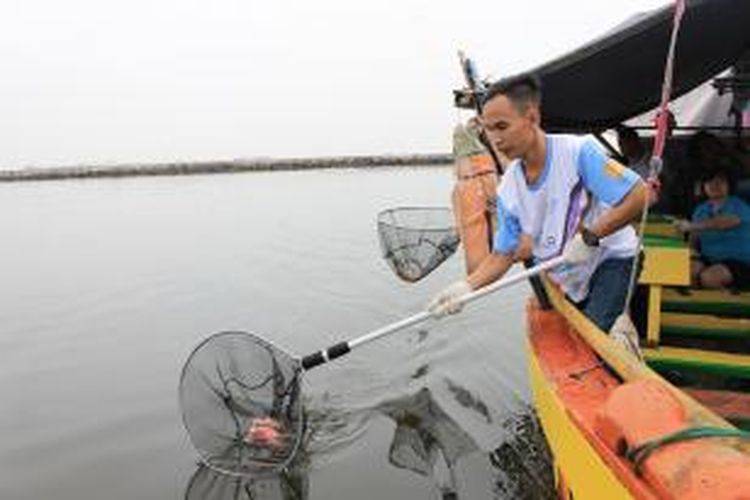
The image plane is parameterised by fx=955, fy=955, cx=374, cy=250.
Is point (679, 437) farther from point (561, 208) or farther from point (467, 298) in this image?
point (467, 298)

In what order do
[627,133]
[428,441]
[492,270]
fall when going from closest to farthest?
1. [492,270]
2. [428,441]
3. [627,133]

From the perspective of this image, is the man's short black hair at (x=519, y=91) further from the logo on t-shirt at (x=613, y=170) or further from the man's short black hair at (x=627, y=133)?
the man's short black hair at (x=627, y=133)

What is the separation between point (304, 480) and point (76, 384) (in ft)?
14.7

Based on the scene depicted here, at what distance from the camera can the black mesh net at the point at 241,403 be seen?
7215 mm

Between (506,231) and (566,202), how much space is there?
1.71ft

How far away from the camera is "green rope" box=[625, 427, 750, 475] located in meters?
3.52

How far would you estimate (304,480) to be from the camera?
317 inches

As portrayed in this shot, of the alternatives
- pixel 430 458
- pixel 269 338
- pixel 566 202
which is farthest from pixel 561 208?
pixel 269 338

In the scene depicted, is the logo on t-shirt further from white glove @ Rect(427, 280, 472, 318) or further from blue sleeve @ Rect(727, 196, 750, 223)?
Answer: blue sleeve @ Rect(727, 196, 750, 223)

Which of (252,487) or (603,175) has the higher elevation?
(603,175)

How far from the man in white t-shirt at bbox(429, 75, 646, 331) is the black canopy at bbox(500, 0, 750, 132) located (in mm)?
1557

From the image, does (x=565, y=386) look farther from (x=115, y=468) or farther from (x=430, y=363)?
(x=430, y=363)

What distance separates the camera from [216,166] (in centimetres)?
6381

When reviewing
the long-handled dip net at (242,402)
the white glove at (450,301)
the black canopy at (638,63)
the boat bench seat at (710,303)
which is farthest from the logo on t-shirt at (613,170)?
the boat bench seat at (710,303)
